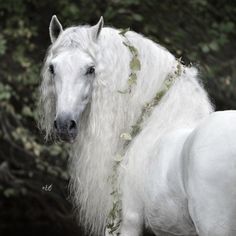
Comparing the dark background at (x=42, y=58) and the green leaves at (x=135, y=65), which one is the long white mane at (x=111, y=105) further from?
the dark background at (x=42, y=58)

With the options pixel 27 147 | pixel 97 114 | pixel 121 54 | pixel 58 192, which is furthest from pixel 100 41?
pixel 58 192

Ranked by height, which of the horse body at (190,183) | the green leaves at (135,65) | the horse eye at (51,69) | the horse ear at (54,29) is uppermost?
the horse ear at (54,29)

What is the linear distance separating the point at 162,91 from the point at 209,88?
9.11ft

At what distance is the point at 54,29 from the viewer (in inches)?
134

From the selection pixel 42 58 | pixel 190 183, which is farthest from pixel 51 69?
pixel 42 58

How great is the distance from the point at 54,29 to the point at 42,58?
2763 mm

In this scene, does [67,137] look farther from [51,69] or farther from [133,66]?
[133,66]

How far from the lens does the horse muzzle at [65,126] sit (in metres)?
3.08

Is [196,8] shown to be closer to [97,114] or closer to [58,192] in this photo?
[58,192]

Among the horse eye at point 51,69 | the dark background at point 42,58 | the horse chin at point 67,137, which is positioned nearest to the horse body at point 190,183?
the horse chin at point 67,137

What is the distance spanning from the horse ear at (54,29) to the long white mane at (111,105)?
0.25 ft

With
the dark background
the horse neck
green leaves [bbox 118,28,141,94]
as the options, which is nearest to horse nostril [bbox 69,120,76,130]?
the horse neck

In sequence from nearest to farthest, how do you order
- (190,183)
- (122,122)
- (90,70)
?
(190,183), (90,70), (122,122)

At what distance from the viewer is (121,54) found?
332 cm
